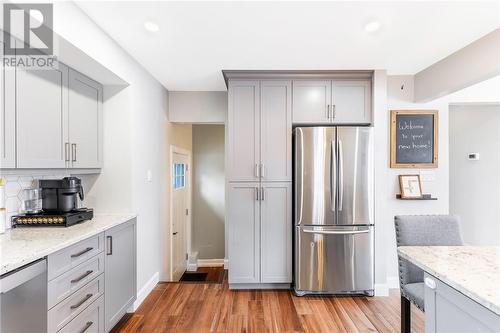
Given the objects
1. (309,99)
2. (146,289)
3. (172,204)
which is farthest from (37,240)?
(309,99)

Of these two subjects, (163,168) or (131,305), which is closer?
(131,305)

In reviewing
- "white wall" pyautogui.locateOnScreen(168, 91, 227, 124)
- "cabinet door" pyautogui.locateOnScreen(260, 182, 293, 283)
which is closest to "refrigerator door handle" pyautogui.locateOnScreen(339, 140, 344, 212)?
"cabinet door" pyautogui.locateOnScreen(260, 182, 293, 283)

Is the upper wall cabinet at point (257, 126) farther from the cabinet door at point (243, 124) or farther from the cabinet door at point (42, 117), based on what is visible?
the cabinet door at point (42, 117)

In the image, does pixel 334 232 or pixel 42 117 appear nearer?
pixel 42 117

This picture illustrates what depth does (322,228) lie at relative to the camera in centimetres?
291

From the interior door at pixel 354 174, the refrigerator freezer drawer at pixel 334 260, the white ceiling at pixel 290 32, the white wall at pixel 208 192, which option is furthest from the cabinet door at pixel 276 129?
the white wall at pixel 208 192

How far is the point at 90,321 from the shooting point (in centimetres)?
188

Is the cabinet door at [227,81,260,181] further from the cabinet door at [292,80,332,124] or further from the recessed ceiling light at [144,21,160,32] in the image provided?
the recessed ceiling light at [144,21,160,32]

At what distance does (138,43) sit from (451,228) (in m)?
2.92

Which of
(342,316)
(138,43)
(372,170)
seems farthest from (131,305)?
(372,170)

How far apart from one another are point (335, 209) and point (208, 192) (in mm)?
2899

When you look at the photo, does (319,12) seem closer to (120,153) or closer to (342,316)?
(120,153)

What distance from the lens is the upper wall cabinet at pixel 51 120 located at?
1.62 m

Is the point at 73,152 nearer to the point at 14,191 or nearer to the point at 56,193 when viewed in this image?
the point at 56,193
